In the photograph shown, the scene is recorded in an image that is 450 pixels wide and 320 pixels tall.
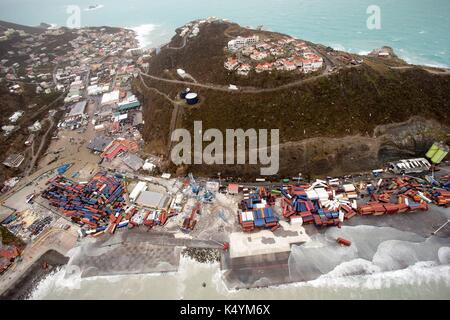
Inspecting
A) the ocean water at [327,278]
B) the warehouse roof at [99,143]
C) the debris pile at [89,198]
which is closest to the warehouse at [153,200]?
the debris pile at [89,198]

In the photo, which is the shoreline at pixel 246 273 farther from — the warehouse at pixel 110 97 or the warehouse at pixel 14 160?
the warehouse at pixel 110 97

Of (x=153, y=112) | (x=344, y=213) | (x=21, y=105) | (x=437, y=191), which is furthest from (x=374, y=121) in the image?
(x=21, y=105)

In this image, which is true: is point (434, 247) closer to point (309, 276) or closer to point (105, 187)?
point (309, 276)

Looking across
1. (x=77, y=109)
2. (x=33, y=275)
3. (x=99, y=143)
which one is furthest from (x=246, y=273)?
(x=77, y=109)

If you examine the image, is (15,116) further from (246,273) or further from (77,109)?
(246,273)

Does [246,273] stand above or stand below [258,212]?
→ below

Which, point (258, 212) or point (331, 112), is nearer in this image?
point (258, 212)
